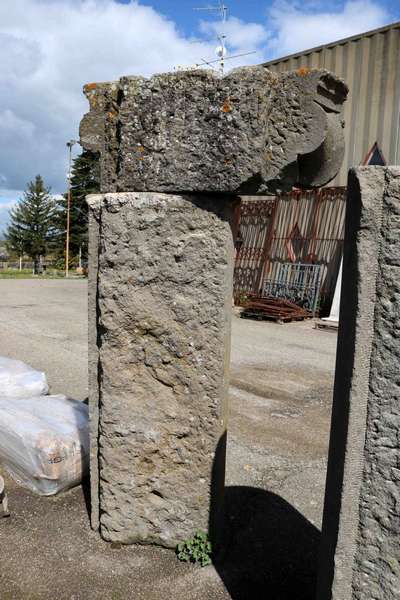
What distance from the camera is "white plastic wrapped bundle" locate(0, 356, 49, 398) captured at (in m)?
4.28

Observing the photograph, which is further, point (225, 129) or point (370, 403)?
point (225, 129)

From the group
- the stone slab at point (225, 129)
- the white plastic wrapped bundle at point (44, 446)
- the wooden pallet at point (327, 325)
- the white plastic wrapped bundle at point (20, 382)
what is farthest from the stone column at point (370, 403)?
the wooden pallet at point (327, 325)

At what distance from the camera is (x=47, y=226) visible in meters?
38.3

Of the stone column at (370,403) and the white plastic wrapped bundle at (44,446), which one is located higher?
the stone column at (370,403)

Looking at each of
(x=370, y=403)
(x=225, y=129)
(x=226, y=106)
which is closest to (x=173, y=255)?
(x=225, y=129)

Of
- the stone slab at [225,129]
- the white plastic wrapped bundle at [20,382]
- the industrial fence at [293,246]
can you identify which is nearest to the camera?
the stone slab at [225,129]

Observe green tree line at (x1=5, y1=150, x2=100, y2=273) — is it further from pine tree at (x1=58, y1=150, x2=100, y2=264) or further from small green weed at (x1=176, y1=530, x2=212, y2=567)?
small green weed at (x1=176, y1=530, x2=212, y2=567)

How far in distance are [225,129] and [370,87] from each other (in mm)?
10898

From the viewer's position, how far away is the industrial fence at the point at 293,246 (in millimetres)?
12109

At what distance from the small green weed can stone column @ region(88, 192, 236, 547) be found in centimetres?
5

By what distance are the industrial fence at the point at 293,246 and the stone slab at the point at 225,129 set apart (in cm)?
961

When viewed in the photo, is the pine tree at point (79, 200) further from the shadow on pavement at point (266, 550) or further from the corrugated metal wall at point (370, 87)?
the shadow on pavement at point (266, 550)

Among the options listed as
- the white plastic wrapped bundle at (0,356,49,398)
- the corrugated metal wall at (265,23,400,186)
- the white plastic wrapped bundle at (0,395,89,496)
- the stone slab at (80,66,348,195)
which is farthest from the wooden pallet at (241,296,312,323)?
the stone slab at (80,66,348,195)

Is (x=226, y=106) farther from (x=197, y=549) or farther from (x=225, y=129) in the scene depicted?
(x=197, y=549)
